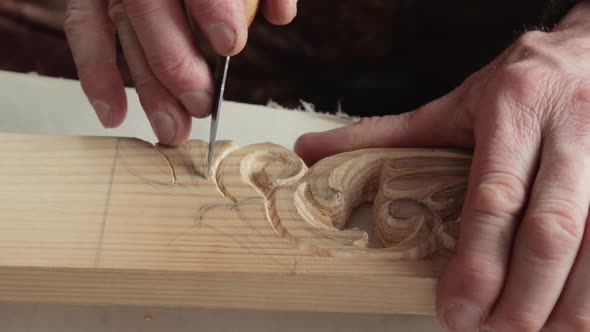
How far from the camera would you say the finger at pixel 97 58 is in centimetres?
102

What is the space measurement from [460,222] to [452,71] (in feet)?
3.05

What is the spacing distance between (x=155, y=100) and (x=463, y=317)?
530 millimetres

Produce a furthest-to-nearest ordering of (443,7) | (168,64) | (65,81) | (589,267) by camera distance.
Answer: (443,7) → (65,81) → (168,64) → (589,267)

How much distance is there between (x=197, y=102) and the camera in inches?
36.4

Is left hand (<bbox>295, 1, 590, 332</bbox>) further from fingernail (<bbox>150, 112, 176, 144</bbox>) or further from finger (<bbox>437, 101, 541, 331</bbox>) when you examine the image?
fingernail (<bbox>150, 112, 176, 144</bbox>)

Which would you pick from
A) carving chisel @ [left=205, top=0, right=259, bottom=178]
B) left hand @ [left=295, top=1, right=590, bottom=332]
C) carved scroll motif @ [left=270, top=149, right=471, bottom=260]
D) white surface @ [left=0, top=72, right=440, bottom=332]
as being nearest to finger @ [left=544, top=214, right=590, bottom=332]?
left hand @ [left=295, top=1, right=590, bottom=332]

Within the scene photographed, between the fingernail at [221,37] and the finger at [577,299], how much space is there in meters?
0.52

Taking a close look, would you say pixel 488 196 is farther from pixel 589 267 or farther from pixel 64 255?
pixel 64 255

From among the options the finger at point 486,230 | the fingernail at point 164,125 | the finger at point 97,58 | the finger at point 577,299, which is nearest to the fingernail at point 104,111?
the finger at point 97,58

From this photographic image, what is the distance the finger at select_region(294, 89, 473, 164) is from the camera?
1038 mm

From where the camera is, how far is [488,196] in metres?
0.80

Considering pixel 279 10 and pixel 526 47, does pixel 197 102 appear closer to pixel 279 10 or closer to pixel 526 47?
pixel 279 10

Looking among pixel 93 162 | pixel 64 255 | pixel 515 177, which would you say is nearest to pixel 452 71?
pixel 515 177

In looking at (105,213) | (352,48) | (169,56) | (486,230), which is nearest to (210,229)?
(105,213)
